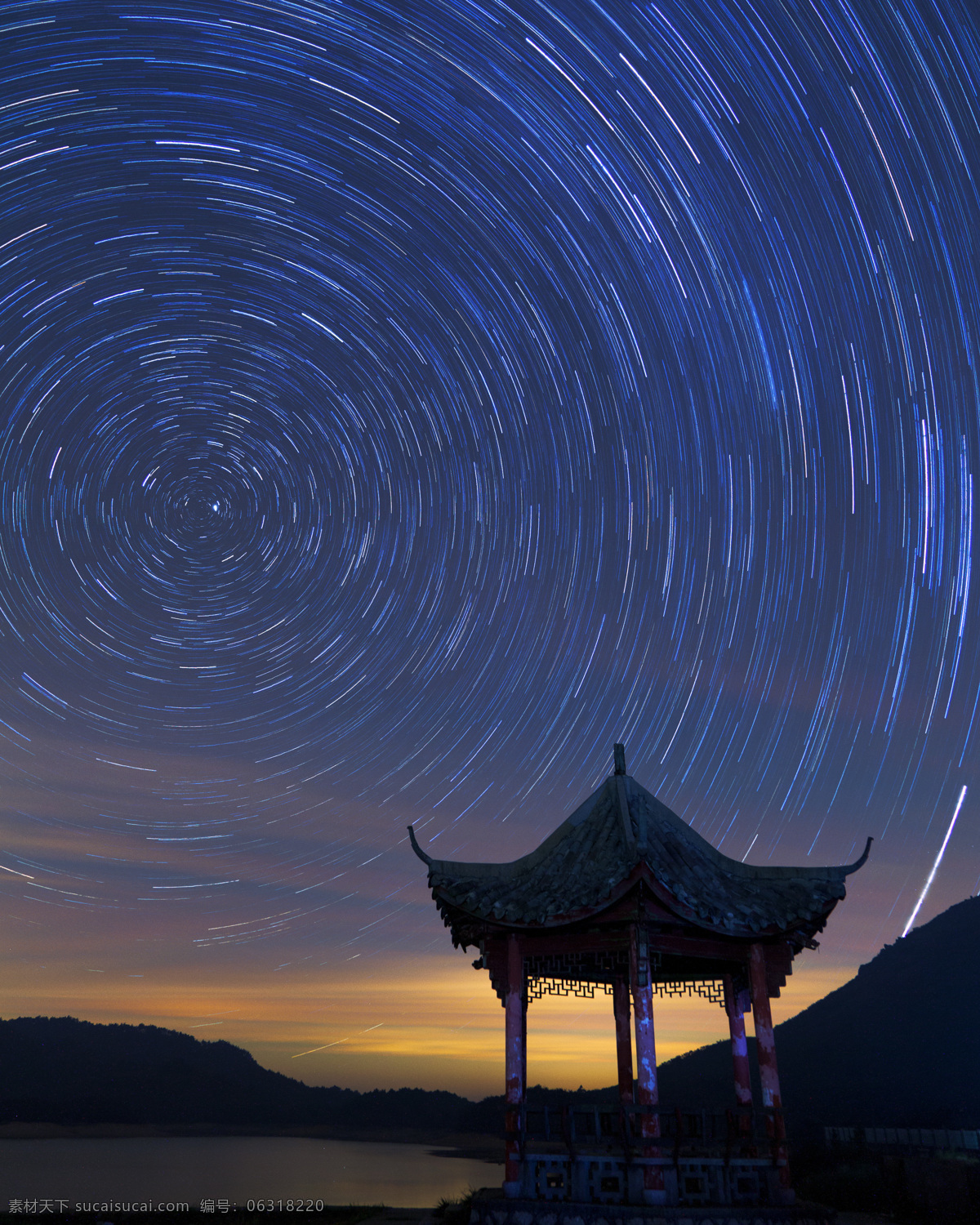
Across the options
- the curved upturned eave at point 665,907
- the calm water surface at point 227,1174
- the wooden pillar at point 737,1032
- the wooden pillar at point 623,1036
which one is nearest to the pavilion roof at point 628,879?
the curved upturned eave at point 665,907

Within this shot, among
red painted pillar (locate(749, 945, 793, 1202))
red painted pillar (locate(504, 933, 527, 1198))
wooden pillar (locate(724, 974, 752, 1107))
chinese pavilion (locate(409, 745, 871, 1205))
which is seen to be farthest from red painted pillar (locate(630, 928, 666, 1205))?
wooden pillar (locate(724, 974, 752, 1107))

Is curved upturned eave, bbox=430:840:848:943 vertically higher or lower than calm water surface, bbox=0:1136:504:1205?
higher

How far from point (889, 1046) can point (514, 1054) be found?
104 metres

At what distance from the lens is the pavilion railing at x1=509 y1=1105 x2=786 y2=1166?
13.2 meters

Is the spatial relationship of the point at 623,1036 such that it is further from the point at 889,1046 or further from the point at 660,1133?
the point at 889,1046

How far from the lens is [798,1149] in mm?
32812

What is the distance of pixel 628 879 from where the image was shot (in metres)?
14.3

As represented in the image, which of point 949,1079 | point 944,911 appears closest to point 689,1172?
point 949,1079

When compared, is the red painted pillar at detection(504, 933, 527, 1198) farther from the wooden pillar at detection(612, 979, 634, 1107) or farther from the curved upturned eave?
the wooden pillar at detection(612, 979, 634, 1107)

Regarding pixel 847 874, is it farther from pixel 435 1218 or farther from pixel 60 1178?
pixel 60 1178

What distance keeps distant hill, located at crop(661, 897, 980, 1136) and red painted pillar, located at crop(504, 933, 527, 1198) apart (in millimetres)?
63150

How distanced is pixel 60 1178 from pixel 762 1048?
9487 cm

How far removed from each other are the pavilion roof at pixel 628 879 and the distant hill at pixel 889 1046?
61753 mm

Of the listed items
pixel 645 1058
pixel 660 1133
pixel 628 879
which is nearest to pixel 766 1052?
pixel 660 1133
